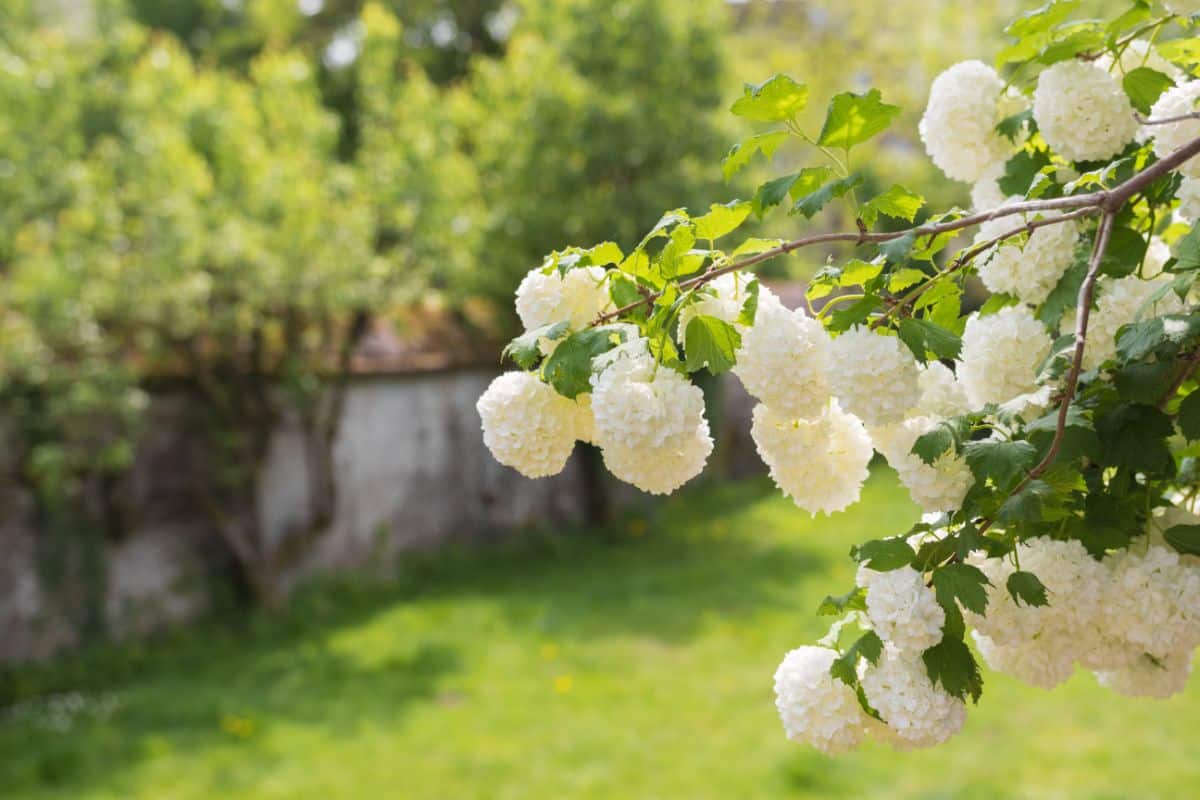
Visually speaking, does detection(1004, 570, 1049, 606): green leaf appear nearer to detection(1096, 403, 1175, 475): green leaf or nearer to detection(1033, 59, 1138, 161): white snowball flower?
detection(1096, 403, 1175, 475): green leaf

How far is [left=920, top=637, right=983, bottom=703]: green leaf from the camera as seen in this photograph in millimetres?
1320

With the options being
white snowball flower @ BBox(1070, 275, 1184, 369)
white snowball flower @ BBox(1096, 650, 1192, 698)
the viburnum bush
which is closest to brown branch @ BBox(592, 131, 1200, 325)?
the viburnum bush

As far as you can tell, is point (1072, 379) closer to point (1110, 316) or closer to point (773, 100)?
point (1110, 316)

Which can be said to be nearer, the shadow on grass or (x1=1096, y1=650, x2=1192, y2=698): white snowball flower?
(x1=1096, y1=650, x2=1192, y2=698): white snowball flower

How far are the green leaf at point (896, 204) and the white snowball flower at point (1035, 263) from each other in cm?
19

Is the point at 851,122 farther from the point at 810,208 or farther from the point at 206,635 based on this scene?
the point at 206,635

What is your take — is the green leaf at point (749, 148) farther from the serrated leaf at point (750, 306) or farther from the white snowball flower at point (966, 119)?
the white snowball flower at point (966, 119)

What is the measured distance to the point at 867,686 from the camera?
1346 mm

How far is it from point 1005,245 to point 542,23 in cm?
782

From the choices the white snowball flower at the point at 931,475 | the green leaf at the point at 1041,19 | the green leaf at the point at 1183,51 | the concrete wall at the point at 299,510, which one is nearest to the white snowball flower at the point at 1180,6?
the green leaf at the point at 1183,51

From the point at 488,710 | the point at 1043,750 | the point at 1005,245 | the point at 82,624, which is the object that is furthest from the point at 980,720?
the point at 82,624

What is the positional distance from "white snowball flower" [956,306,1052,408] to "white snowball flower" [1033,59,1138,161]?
29 cm

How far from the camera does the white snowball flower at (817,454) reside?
Result: 1.46 metres

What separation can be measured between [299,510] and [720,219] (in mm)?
6712
